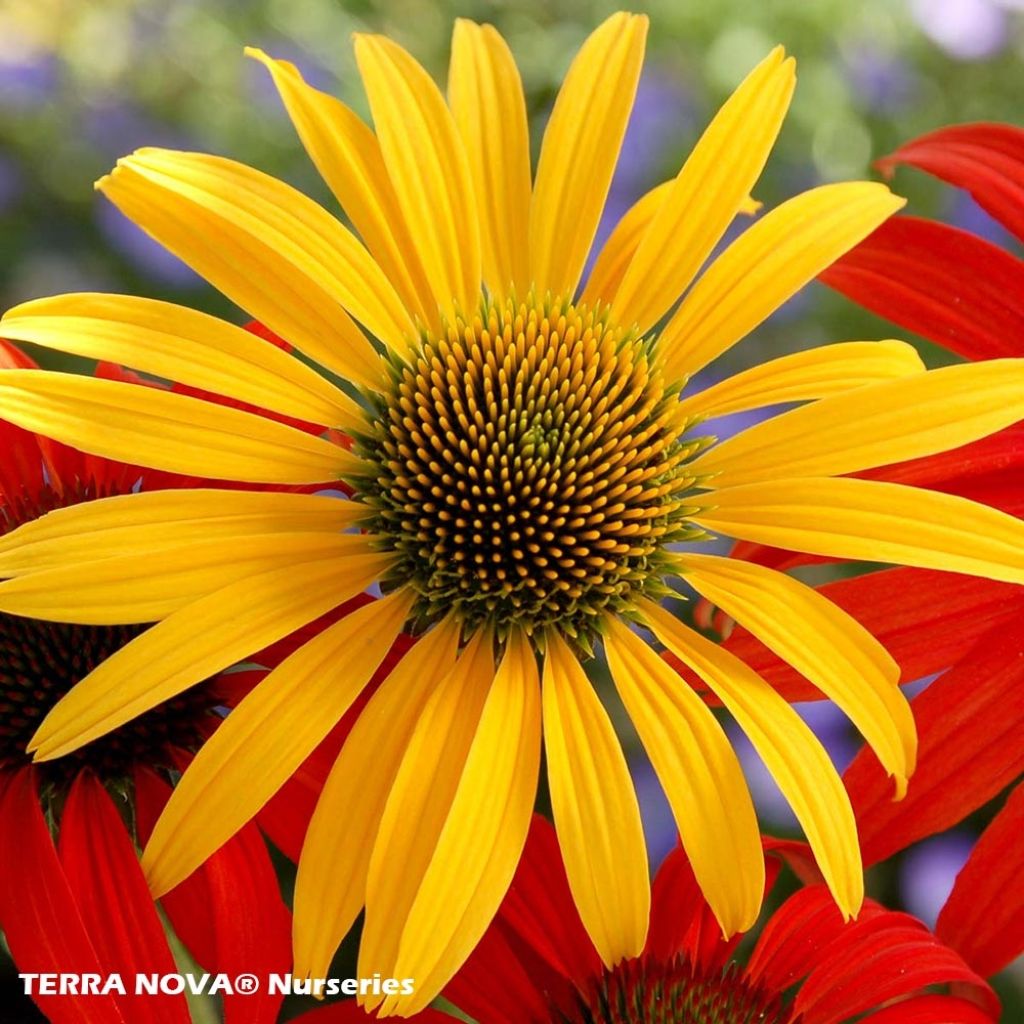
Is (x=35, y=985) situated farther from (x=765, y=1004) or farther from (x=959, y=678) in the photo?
(x=959, y=678)

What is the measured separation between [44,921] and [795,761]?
36cm

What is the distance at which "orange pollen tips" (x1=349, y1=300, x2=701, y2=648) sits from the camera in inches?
26.4

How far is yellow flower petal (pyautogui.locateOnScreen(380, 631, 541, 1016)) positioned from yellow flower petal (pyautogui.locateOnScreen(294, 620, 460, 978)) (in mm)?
35

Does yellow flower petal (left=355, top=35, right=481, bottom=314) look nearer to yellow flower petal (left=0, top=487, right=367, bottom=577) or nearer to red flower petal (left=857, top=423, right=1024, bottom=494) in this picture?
yellow flower petal (left=0, top=487, right=367, bottom=577)

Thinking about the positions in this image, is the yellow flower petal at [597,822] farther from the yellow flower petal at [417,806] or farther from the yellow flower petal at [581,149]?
the yellow flower petal at [581,149]

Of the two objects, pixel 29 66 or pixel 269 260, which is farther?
pixel 29 66

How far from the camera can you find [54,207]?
6.98 ft

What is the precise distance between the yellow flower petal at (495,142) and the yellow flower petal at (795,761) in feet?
0.78

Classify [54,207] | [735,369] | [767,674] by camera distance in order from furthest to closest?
1. [54,207]
2. [735,369]
3. [767,674]

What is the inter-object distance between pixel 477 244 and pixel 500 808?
0.99 ft

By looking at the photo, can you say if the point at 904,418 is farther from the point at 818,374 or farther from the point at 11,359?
the point at 11,359

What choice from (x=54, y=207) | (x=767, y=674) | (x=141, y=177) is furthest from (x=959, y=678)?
(x=54, y=207)

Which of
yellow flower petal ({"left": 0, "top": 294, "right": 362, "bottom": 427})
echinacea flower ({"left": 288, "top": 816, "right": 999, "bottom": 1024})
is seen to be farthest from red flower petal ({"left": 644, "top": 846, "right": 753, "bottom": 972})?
yellow flower petal ({"left": 0, "top": 294, "right": 362, "bottom": 427})

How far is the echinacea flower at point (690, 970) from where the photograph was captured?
690mm
